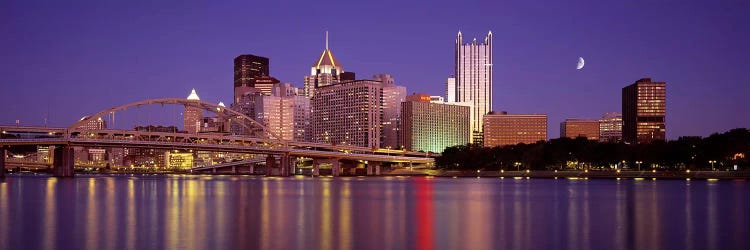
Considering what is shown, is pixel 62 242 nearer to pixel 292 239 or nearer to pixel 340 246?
pixel 292 239

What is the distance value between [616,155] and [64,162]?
253 feet

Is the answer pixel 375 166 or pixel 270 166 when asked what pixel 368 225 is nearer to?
pixel 270 166

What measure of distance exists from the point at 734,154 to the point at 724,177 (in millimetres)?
7507

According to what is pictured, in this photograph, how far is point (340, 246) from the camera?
23531 mm

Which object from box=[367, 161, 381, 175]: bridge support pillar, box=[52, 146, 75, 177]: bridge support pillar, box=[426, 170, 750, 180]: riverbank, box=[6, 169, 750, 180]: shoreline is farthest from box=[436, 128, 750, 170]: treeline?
box=[52, 146, 75, 177]: bridge support pillar

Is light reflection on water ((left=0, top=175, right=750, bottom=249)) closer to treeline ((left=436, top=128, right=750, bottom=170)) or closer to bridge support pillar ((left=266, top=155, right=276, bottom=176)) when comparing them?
treeline ((left=436, top=128, right=750, bottom=170))

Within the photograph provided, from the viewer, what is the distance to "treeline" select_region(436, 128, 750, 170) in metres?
108

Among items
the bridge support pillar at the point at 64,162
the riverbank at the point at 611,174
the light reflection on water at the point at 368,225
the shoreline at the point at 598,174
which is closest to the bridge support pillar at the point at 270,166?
the shoreline at the point at 598,174

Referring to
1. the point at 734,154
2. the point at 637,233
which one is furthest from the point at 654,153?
the point at 637,233

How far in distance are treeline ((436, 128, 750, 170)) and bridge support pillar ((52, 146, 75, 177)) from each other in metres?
63.7

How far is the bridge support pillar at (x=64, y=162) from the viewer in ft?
357

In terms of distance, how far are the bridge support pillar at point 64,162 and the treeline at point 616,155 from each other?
6366 cm

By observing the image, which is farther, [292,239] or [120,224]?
[120,224]

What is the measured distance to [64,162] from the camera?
361 feet
